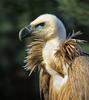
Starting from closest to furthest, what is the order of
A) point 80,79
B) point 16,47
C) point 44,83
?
point 80,79 → point 44,83 → point 16,47

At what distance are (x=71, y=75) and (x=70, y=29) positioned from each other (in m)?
2.06

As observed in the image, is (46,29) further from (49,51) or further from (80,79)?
(80,79)

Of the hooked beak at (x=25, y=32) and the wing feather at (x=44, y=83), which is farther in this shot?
the wing feather at (x=44, y=83)

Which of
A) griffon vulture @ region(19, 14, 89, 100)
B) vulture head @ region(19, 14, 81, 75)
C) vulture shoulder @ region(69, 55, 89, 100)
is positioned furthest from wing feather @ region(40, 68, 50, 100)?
vulture shoulder @ region(69, 55, 89, 100)

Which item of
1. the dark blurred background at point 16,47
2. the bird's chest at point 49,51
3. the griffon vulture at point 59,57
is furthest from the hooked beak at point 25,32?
the dark blurred background at point 16,47

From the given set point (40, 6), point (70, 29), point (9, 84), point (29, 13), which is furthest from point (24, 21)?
point (9, 84)

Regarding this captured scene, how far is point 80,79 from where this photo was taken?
14.8ft

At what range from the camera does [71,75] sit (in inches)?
178

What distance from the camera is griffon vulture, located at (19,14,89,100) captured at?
14.8ft

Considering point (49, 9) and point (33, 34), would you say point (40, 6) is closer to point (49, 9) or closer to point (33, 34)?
point (49, 9)

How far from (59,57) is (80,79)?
29 centimetres

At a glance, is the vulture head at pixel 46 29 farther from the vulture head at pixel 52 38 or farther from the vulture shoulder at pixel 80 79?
the vulture shoulder at pixel 80 79

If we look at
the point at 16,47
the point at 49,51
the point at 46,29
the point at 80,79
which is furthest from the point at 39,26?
the point at 16,47

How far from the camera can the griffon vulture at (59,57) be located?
178 inches
